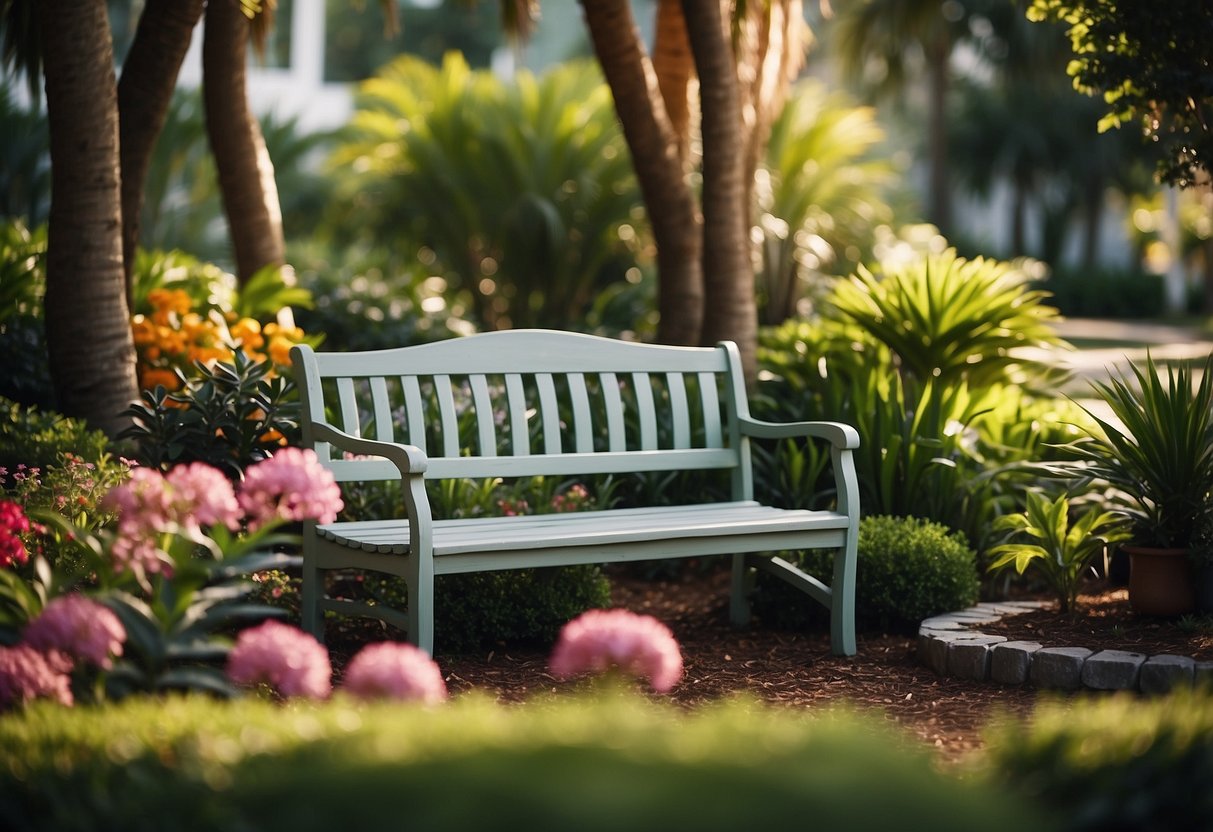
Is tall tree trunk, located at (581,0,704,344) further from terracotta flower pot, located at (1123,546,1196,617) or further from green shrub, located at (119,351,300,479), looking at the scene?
terracotta flower pot, located at (1123,546,1196,617)

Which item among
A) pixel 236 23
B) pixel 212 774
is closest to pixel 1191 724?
pixel 212 774

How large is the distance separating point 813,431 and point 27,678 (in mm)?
2893

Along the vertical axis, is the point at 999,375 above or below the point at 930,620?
above

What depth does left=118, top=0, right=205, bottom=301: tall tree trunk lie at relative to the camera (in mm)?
5484

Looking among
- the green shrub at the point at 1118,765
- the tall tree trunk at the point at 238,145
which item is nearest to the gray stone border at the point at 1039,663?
the green shrub at the point at 1118,765

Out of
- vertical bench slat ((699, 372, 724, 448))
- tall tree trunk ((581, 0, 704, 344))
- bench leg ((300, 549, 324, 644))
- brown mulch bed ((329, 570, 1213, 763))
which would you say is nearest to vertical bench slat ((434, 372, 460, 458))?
bench leg ((300, 549, 324, 644))

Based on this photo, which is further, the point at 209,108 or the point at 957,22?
the point at 957,22

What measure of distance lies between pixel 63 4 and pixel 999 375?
Result: 4.32 m

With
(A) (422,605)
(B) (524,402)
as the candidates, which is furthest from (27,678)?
(B) (524,402)

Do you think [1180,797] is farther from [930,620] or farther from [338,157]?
[338,157]

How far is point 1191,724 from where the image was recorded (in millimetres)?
2111

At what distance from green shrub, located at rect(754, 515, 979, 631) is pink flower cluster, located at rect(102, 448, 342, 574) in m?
2.54

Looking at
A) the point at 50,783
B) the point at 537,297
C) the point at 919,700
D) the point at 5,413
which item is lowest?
the point at 919,700

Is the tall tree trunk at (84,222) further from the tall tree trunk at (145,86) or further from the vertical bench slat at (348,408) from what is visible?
the vertical bench slat at (348,408)
